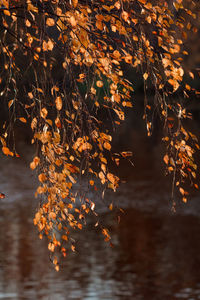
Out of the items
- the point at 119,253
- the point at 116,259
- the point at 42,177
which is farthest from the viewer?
the point at 119,253

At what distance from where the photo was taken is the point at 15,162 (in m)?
22.1

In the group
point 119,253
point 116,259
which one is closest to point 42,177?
point 116,259

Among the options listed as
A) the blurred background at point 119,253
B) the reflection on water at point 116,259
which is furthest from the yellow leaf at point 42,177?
the reflection on water at point 116,259

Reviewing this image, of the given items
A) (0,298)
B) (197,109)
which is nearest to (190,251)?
(0,298)

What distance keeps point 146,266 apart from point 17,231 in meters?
3.10

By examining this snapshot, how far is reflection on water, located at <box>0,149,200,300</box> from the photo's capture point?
9.27m

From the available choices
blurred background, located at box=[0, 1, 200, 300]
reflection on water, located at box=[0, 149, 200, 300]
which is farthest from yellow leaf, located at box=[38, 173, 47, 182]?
reflection on water, located at box=[0, 149, 200, 300]

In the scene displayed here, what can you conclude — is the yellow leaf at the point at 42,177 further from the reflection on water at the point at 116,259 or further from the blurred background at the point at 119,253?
the reflection on water at the point at 116,259

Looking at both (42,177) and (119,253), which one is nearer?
(42,177)

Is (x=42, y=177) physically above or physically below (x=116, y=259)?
above

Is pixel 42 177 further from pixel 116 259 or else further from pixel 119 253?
pixel 119 253

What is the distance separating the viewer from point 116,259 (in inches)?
428

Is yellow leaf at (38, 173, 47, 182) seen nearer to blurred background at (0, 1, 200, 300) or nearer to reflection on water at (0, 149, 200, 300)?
blurred background at (0, 1, 200, 300)

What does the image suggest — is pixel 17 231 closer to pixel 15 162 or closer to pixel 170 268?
pixel 170 268
